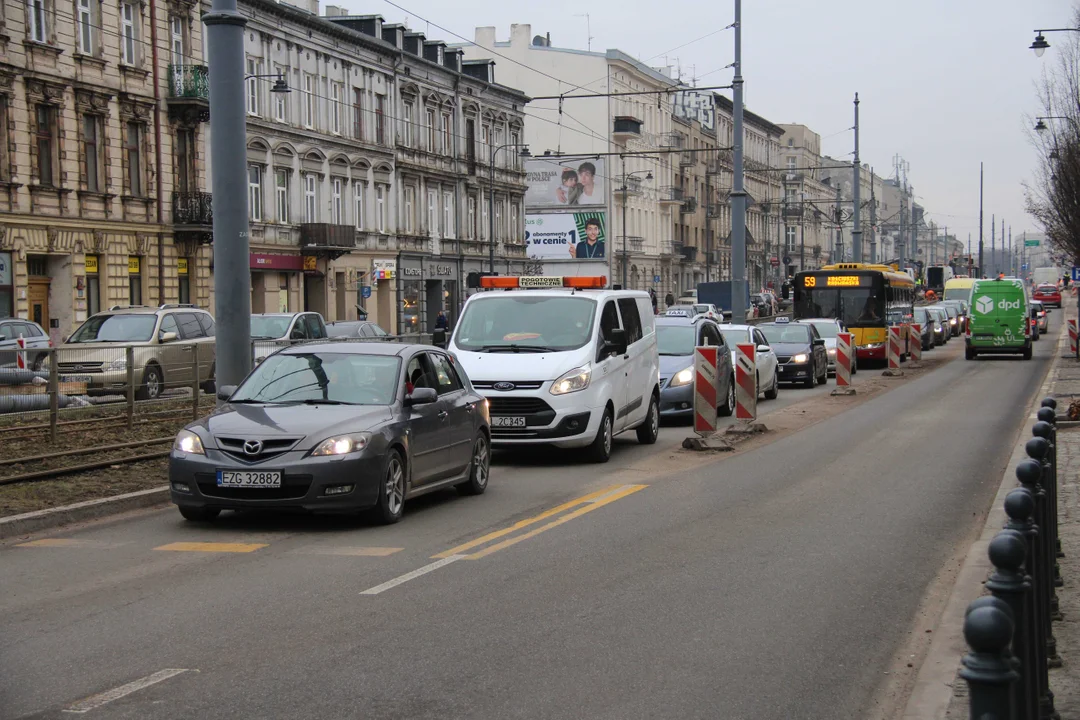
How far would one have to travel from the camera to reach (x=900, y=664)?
22.1ft

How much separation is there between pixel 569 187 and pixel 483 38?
11.1 m

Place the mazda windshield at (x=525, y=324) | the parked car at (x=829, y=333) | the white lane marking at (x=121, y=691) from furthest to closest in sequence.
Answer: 1. the parked car at (x=829, y=333)
2. the mazda windshield at (x=525, y=324)
3. the white lane marking at (x=121, y=691)

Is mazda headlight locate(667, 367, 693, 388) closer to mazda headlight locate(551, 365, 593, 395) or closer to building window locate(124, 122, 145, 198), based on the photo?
mazda headlight locate(551, 365, 593, 395)

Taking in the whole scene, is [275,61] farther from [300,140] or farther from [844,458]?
[844,458]

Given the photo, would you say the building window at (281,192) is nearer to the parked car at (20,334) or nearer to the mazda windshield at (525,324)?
the parked car at (20,334)

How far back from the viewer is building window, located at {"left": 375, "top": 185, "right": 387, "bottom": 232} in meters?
57.8

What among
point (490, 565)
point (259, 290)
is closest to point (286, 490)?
point (490, 565)

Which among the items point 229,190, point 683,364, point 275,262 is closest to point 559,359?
point 229,190

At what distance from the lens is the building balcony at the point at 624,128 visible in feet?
295

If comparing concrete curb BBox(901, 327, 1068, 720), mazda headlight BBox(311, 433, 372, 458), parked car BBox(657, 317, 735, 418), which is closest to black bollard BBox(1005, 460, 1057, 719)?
concrete curb BBox(901, 327, 1068, 720)

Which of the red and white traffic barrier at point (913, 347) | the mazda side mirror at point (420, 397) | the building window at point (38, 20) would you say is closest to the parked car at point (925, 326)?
the red and white traffic barrier at point (913, 347)

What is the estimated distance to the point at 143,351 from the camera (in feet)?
63.3

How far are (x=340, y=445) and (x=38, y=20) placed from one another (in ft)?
103

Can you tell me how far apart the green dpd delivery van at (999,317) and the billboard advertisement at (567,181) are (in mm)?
44150
